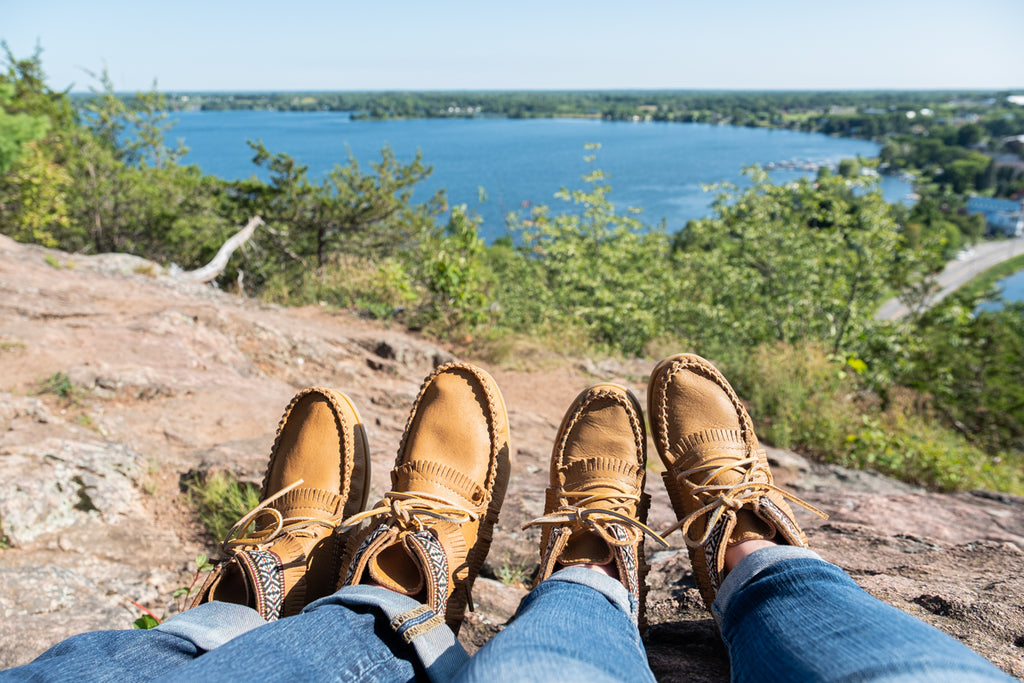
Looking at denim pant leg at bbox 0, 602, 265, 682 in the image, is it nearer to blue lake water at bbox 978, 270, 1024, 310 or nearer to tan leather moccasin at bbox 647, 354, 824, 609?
tan leather moccasin at bbox 647, 354, 824, 609

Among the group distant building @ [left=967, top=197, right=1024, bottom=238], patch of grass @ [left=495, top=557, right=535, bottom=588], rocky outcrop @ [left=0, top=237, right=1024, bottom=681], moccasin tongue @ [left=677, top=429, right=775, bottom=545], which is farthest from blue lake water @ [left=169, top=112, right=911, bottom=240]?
patch of grass @ [left=495, top=557, right=535, bottom=588]

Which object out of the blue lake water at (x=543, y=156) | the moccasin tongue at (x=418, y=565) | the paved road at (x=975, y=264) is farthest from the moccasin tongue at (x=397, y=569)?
the paved road at (x=975, y=264)

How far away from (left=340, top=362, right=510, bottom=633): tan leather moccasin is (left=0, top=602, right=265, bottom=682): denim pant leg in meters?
0.32

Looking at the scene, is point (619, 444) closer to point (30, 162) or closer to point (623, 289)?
point (623, 289)

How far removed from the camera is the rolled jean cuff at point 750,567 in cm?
133

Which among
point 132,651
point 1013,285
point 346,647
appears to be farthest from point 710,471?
point 1013,285

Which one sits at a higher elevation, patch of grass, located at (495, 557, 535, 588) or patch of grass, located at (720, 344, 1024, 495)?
patch of grass, located at (495, 557, 535, 588)

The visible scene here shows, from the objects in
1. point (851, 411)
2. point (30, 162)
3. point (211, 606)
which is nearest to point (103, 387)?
point (211, 606)

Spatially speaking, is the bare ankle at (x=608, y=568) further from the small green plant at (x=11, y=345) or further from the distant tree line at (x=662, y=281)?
the small green plant at (x=11, y=345)

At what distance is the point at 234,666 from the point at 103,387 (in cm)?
242

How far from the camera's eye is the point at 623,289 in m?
7.75

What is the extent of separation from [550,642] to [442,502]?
779mm

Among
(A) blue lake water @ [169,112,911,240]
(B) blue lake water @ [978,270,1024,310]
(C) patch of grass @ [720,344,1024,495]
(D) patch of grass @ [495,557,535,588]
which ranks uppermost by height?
(A) blue lake water @ [169,112,911,240]

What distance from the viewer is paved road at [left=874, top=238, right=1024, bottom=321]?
145ft
